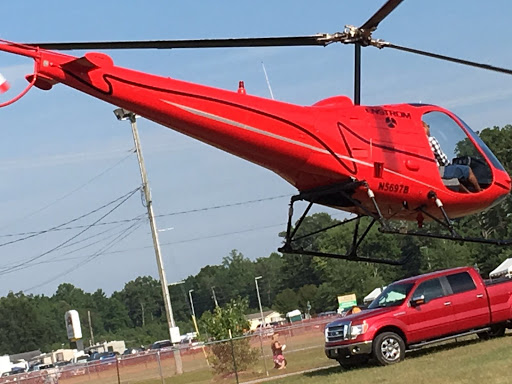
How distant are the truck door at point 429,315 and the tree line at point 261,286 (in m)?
13.7

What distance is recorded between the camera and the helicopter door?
44.9 feet

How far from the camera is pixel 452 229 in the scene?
1294 centimetres

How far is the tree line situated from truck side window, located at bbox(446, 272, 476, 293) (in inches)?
540

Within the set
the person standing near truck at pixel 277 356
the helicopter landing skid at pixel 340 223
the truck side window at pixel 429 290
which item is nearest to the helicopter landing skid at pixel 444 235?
the helicopter landing skid at pixel 340 223

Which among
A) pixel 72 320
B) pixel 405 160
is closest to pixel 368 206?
pixel 405 160

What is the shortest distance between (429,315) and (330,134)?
8.20 meters

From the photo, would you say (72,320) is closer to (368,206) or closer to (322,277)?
(368,206)

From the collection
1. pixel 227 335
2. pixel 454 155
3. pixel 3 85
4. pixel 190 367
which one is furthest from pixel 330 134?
pixel 227 335

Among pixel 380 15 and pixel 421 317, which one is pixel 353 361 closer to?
pixel 421 317

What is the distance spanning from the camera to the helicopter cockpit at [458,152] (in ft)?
44.9

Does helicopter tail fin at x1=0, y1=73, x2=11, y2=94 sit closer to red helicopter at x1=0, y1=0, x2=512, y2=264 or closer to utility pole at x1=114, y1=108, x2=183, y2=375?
red helicopter at x1=0, y1=0, x2=512, y2=264

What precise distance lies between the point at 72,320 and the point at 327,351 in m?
21.1

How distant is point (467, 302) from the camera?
19.8 meters

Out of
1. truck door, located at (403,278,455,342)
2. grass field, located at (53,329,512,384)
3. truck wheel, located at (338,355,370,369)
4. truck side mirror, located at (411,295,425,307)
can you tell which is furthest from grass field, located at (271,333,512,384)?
truck side mirror, located at (411,295,425,307)
